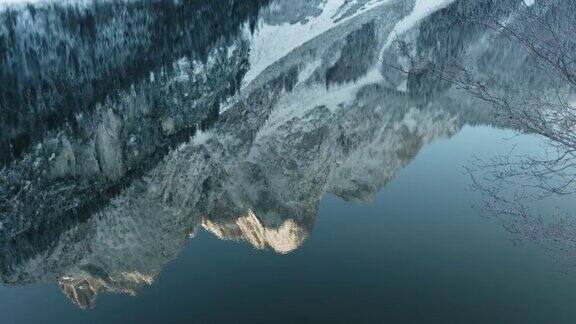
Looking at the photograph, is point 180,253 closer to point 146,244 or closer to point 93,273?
point 146,244

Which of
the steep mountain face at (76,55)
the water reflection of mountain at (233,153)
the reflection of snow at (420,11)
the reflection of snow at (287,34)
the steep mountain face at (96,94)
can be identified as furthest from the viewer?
the reflection of snow at (420,11)

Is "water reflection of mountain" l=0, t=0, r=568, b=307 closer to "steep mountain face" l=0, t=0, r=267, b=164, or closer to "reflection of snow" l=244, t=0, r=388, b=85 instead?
"reflection of snow" l=244, t=0, r=388, b=85

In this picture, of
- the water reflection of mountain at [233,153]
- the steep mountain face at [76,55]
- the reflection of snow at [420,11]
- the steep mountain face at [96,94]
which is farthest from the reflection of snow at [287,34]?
the steep mountain face at [76,55]

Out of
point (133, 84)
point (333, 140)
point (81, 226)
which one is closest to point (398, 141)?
point (333, 140)

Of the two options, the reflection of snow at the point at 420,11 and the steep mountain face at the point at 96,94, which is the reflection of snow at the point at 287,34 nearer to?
the reflection of snow at the point at 420,11

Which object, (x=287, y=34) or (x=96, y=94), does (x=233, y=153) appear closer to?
(x=96, y=94)

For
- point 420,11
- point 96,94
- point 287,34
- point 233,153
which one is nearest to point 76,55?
point 96,94
